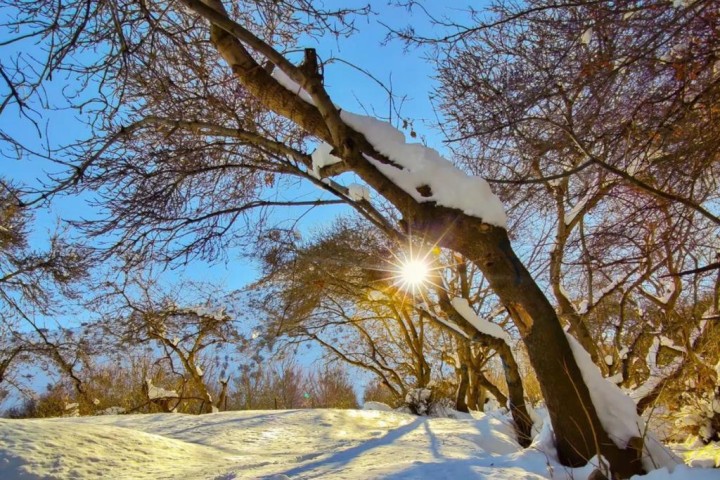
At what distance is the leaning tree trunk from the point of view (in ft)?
10.4

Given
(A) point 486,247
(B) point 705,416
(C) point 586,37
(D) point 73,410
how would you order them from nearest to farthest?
(C) point 586,37
(A) point 486,247
(B) point 705,416
(D) point 73,410

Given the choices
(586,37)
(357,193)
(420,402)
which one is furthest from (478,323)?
(420,402)

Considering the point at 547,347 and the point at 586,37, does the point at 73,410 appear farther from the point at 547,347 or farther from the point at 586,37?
the point at 586,37

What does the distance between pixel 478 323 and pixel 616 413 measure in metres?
2.82

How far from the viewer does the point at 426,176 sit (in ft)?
11.8

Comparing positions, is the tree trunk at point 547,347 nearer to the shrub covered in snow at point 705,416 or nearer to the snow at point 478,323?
the shrub covered in snow at point 705,416

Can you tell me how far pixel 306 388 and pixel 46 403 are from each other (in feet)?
28.0

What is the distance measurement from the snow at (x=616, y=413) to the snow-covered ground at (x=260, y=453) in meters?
0.50

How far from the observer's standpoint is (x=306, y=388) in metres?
17.6

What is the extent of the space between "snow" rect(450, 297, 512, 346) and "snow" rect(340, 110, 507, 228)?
2727mm

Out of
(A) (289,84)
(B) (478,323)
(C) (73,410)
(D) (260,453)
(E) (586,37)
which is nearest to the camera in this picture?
(E) (586,37)

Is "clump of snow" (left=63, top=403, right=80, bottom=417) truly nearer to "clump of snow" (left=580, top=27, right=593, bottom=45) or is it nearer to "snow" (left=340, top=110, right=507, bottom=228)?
"snow" (left=340, top=110, right=507, bottom=228)

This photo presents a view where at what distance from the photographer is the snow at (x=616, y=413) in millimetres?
3148

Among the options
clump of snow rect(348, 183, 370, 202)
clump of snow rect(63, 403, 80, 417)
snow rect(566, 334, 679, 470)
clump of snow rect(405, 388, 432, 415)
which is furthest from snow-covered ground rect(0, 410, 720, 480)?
clump of snow rect(63, 403, 80, 417)
